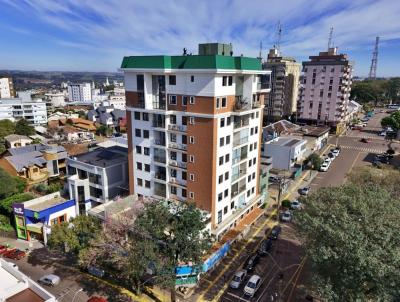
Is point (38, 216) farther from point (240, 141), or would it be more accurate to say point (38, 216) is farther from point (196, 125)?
point (240, 141)

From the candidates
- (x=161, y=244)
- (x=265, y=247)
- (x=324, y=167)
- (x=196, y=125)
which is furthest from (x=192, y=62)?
(x=324, y=167)

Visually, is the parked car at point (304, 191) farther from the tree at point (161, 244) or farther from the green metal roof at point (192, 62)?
the tree at point (161, 244)

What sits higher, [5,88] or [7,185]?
[5,88]

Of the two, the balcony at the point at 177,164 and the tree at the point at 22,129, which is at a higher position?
Result: the balcony at the point at 177,164

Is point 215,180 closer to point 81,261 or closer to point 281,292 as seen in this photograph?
point 281,292

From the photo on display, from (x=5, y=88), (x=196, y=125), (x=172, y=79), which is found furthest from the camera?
(x=5, y=88)

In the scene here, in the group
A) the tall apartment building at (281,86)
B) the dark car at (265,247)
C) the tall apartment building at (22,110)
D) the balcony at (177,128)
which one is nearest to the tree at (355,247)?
the dark car at (265,247)

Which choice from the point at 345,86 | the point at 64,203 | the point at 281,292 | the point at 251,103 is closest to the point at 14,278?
the point at 64,203
